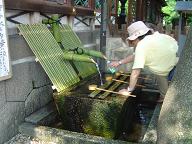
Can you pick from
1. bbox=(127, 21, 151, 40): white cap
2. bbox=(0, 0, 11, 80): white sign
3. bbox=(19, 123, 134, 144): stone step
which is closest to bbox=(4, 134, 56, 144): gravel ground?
bbox=(19, 123, 134, 144): stone step

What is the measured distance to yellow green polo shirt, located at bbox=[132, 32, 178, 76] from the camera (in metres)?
5.24

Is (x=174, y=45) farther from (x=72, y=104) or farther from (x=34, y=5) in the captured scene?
(x=34, y=5)

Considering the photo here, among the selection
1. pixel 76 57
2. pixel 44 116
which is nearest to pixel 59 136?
pixel 44 116

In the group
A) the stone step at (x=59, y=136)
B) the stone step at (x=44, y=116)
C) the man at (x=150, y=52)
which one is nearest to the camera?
the stone step at (x=59, y=136)

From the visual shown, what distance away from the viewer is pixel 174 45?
5.61m

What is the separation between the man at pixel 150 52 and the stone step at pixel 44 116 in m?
1.60

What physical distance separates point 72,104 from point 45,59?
1237mm

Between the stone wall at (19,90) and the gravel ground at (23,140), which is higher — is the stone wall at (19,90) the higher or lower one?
the higher one

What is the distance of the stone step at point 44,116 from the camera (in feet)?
17.6

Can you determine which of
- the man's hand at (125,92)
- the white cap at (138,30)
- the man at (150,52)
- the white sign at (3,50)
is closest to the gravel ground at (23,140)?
the white sign at (3,50)

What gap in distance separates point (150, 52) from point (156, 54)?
5.5 inches

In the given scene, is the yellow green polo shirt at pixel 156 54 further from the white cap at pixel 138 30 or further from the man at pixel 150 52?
the white cap at pixel 138 30

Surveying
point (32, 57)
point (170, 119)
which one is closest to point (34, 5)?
point (32, 57)

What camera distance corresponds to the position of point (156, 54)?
5.40 metres
